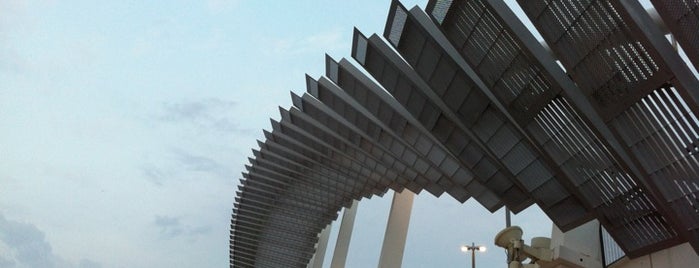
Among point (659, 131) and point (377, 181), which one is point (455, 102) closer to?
point (659, 131)

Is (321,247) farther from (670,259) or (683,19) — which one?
(683,19)

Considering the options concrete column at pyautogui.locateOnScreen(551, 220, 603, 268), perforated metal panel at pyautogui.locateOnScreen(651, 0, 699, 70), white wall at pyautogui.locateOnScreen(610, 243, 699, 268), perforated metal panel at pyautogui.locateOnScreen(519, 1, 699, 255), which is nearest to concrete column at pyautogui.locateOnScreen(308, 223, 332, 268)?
concrete column at pyautogui.locateOnScreen(551, 220, 603, 268)

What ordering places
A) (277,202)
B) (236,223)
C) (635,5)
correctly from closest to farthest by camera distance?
1. (635,5)
2. (277,202)
3. (236,223)

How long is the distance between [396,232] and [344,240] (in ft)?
28.8

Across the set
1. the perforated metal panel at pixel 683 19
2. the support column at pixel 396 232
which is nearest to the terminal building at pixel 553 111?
the perforated metal panel at pixel 683 19

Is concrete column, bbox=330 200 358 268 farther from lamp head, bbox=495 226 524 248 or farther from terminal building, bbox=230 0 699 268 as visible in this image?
lamp head, bbox=495 226 524 248

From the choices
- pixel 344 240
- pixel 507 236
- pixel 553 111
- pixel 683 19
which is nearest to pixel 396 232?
pixel 344 240

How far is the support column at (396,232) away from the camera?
2947cm

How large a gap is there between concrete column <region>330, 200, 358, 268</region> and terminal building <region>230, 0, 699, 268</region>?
1498cm

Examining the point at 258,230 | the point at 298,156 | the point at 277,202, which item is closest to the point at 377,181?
the point at 298,156

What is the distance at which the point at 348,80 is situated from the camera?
18.9 metres

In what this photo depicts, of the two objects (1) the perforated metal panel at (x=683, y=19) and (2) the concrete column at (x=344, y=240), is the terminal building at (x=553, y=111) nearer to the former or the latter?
(1) the perforated metal panel at (x=683, y=19)

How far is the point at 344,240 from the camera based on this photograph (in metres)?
38.6

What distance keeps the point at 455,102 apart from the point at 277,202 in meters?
25.5
